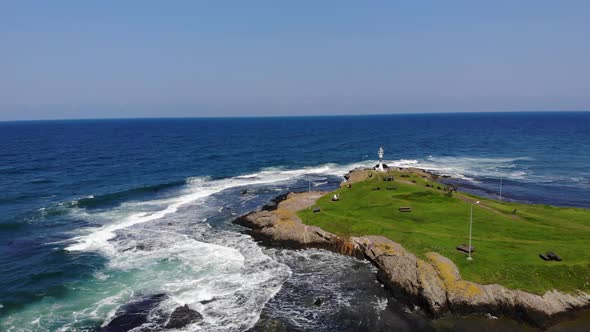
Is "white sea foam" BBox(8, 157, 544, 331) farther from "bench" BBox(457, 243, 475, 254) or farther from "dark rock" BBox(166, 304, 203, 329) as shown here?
"bench" BBox(457, 243, 475, 254)

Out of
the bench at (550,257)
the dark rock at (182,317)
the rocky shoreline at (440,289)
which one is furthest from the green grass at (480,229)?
the dark rock at (182,317)

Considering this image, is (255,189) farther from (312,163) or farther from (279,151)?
(279,151)

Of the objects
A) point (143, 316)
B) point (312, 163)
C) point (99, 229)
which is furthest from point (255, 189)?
point (143, 316)

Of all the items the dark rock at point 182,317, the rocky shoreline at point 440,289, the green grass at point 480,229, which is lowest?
the dark rock at point 182,317

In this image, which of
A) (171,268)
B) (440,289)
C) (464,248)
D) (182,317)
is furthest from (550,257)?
(171,268)

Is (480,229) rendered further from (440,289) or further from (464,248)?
(440,289)

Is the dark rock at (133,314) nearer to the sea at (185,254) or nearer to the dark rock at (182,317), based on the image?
the sea at (185,254)

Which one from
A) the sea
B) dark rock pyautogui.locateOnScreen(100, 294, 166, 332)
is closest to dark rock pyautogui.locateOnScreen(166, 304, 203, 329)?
the sea
